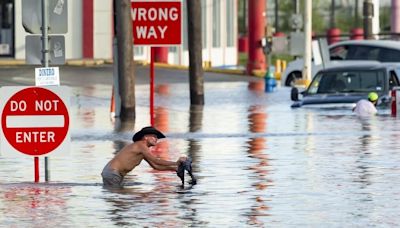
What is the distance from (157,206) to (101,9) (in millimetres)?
41423

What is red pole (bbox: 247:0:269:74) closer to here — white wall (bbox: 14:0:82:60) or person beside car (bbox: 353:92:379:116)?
white wall (bbox: 14:0:82:60)

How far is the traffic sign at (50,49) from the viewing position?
20.2 m

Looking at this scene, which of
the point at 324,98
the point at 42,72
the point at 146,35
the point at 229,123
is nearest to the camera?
the point at 42,72

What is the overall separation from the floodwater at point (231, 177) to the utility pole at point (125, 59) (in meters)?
0.45

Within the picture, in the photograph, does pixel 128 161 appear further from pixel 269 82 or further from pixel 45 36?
pixel 269 82

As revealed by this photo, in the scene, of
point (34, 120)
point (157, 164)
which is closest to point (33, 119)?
point (34, 120)

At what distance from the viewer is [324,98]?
118ft

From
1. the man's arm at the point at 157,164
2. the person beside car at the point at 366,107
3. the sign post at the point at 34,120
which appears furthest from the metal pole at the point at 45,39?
the person beside car at the point at 366,107

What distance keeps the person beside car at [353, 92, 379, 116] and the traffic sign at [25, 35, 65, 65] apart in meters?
14.3

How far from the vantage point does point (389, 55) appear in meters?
43.8

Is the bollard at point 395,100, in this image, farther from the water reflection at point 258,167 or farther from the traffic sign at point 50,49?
the traffic sign at point 50,49

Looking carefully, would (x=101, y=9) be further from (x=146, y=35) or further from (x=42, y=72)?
(x=42, y=72)

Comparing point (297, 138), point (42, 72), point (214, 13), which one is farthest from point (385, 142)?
point (214, 13)

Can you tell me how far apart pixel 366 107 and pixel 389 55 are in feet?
33.0
